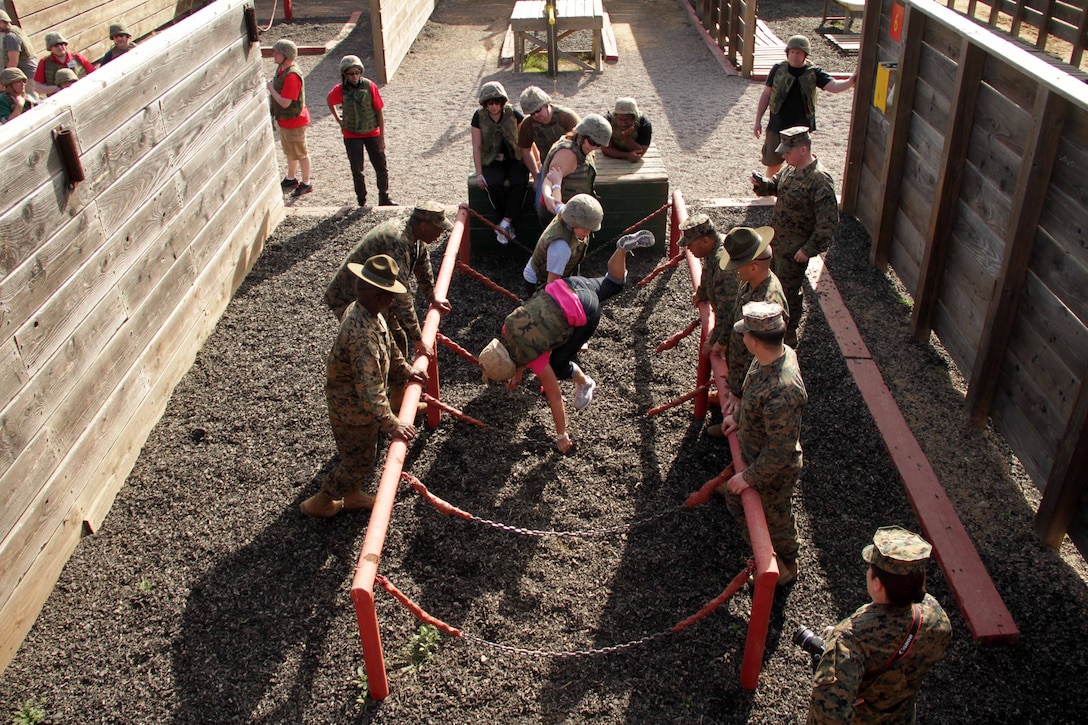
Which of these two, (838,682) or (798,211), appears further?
(798,211)

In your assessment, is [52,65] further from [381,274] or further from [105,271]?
[381,274]

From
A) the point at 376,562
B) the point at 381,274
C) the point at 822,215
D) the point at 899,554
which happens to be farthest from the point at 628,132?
the point at 899,554

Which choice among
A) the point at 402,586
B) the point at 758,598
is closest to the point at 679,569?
the point at 758,598

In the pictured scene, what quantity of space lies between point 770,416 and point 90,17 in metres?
15.3

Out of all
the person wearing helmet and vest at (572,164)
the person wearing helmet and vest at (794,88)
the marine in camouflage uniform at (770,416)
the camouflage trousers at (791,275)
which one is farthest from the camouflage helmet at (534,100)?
the marine in camouflage uniform at (770,416)

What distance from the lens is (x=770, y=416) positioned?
4172 millimetres

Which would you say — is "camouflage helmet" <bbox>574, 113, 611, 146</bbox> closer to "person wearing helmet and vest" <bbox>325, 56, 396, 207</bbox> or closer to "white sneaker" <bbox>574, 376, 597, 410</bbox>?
"white sneaker" <bbox>574, 376, 597, 410</bbox>

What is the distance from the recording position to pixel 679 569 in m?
4.99

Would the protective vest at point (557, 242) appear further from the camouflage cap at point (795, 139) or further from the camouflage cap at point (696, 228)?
the camouflage cap at point (795, 139)

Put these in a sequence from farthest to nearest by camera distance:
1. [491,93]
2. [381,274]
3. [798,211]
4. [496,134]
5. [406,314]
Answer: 1. [496,134]
2. [491,93]
3. [798,211]
4. [406,314]
5. [381,274]

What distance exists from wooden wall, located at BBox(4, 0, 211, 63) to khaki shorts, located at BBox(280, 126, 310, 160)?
222 inches

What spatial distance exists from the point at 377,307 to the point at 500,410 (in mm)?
1949

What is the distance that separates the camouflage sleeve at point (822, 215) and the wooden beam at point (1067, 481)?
212 centimetres

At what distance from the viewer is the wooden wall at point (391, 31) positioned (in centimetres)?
1485
